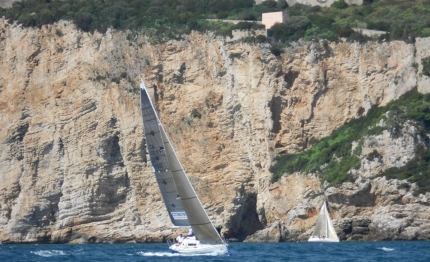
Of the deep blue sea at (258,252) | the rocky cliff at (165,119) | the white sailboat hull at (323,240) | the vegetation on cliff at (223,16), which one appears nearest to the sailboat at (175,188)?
the deep blue sea at (258,252)

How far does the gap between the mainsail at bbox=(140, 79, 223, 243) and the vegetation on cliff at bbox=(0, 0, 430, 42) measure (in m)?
19.6

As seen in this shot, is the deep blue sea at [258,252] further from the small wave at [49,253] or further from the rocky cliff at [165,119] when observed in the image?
the rocky cliff at [165,119]

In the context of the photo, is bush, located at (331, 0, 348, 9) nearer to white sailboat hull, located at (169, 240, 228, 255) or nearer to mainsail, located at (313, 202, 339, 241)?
mainsail, located at (313, 202, 339, 241)

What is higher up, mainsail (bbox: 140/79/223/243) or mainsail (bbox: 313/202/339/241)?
mainsail (bbox: 140/79/223/243)

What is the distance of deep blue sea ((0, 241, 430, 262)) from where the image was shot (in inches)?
1740

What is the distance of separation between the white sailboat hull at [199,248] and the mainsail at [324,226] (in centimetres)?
1066

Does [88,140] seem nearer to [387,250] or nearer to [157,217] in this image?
[157,217]

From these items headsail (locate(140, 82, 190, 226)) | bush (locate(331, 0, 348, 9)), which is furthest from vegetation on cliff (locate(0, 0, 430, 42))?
headsail (locate(140, 82, 190, 226))

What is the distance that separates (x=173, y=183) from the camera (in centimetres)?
4403

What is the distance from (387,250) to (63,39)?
964 inches

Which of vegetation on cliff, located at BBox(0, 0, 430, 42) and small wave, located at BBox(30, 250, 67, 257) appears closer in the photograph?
small wave, located at BBox(30, 250, 67, 257)

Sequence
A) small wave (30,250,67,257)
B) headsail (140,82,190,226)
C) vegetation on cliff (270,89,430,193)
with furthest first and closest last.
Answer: vegetation on cliff (270,89,430,193)
small wave (30,250,67,257)
headsail (140,82,190,226)

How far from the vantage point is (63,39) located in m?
64.7

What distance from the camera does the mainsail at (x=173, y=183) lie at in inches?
1711
